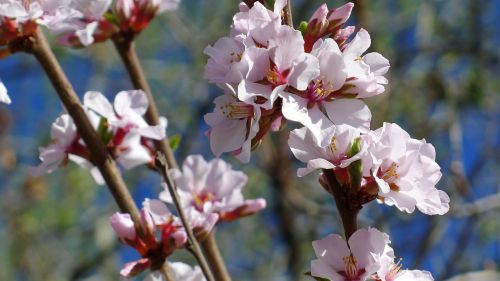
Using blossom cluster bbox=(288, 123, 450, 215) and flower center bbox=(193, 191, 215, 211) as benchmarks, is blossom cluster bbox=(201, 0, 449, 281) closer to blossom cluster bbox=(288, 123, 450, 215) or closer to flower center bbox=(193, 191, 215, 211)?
blossom cluster bbox=(288, 123, 450, 215)

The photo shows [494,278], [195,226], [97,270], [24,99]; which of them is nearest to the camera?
[195,226]

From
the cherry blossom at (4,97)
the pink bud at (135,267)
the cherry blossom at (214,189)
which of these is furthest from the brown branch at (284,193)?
the cherry blossom at (4,97)

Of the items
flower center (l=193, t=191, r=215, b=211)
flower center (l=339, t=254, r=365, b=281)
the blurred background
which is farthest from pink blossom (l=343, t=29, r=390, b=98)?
the blurred background

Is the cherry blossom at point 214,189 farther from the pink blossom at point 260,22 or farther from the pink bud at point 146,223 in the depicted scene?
the pink blossom at point 260,22

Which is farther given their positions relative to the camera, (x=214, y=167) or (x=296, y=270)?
(x=296, y=270)

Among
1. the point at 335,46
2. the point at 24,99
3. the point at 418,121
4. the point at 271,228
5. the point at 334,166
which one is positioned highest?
the point at 335,46

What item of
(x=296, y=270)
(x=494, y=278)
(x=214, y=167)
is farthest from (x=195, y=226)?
(x=296, y=270)

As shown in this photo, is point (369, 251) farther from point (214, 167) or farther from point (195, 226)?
point (214, 167)
